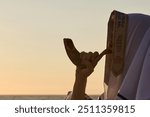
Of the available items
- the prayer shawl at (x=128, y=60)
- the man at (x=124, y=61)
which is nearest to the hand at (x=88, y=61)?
the man at (x=124, y=61)

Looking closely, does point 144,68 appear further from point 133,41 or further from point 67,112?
point 67,112

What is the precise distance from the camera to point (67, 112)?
2297 millimetres

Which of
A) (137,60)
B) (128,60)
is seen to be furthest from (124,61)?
(137,60)

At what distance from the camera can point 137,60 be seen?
2.10 meters

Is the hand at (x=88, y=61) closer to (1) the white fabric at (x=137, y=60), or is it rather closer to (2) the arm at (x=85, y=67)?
(2) the arm at (x=85, y=67)

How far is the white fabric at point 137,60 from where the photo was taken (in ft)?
6.66

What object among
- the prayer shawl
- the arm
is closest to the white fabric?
the prayer shawl

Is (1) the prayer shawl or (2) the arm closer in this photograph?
(1) the prayer shawl

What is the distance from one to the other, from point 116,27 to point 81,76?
1.11 feet

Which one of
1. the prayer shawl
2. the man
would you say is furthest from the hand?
the prayer shawl

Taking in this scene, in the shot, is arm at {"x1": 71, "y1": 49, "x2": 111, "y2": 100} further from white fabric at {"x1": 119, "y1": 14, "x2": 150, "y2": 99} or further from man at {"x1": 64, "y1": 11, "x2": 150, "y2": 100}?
white fabric at {"x1": 119, "y1": 14, "x2": 150, "y2": 99}

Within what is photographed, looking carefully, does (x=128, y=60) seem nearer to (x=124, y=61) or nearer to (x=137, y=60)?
(x=124, y=61)

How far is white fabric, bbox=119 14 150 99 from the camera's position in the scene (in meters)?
2.03

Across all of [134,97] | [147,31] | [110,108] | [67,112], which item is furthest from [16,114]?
[147,31]
